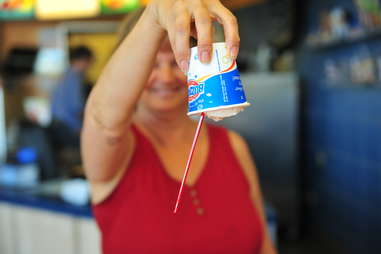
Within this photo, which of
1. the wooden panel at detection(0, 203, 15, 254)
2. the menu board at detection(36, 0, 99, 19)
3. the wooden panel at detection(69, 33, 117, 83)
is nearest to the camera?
the wooden panel at detection(0, 203, 15, 254)

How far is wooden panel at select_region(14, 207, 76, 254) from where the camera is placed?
7.39 ft

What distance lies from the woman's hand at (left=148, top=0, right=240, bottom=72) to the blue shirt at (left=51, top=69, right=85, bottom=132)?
3752 millimetres

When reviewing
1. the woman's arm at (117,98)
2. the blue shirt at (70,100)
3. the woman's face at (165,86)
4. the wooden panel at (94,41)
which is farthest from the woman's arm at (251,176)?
the wooden panel at (94,41)

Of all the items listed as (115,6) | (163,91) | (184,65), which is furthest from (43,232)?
(115,6)

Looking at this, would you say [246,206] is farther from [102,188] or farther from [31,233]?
[31,233]

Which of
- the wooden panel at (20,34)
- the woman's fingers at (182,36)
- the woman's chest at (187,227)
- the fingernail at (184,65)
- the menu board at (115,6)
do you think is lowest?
the woman's chest at (187,227)

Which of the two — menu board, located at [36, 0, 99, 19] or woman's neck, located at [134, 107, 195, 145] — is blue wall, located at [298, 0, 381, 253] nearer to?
menu board, located at [36, 0, 99, 19]

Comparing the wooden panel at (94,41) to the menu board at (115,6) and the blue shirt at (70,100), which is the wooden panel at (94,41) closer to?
the blue shirt at (70,100)

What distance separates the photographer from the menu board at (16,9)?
4551 mm

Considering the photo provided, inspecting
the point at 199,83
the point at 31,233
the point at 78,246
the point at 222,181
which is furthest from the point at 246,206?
the point at 31,233

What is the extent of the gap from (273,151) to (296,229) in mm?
786

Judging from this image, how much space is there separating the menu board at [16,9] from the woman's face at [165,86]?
12.3 ft

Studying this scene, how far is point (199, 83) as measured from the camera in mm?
657

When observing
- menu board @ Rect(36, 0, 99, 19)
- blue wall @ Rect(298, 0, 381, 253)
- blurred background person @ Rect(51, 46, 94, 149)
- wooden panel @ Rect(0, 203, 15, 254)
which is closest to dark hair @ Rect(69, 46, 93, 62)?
blurred background person @ Rect(51, 46, 94, 149)
